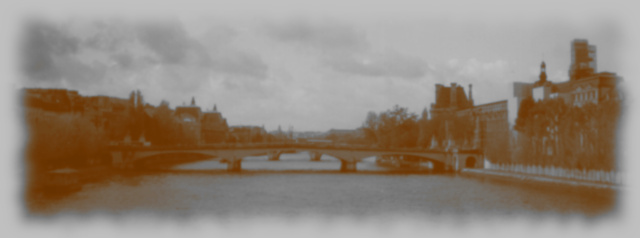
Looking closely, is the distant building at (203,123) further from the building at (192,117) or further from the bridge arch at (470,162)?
the bridge arch at (470,162)

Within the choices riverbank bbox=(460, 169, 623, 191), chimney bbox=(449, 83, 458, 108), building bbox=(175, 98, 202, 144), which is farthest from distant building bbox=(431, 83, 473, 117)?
riverbank bbox=(460, 169, 623, 191)

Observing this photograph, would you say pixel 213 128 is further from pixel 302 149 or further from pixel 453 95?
pixel 302 149

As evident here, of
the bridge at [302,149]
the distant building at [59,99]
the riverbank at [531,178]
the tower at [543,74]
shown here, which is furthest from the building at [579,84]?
the distant building at [59,99]

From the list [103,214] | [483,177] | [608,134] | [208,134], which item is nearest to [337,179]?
[483,177]

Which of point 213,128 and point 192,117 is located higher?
point 192,117


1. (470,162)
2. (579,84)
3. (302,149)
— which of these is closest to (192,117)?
(302,149)

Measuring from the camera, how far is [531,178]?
3238cm

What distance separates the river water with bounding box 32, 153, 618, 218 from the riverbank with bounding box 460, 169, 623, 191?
271 millimetres

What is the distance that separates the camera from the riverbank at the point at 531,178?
26.5 meters

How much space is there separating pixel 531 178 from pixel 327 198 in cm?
1148

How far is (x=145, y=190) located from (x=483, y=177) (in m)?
20.1

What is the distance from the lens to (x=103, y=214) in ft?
67.8

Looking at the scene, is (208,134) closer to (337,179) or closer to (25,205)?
(337,179)

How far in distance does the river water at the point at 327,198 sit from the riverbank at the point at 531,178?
271mm
